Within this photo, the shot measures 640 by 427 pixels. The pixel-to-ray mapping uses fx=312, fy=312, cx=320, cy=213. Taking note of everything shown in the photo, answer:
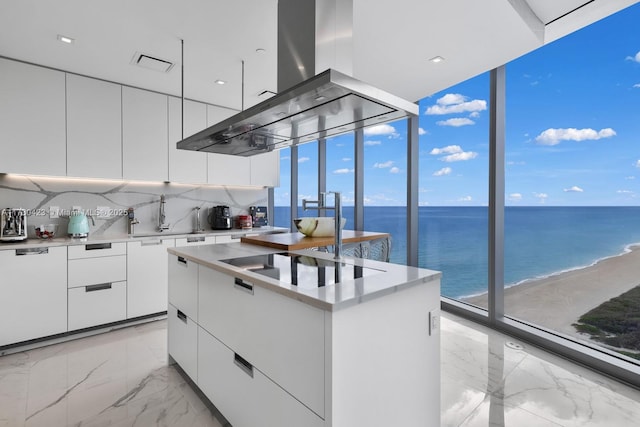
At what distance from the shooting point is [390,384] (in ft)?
4.17

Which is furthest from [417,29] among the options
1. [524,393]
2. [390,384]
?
[524,393]

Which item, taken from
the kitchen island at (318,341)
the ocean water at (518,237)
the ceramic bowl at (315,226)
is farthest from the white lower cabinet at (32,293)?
the ocean water at (518,237)

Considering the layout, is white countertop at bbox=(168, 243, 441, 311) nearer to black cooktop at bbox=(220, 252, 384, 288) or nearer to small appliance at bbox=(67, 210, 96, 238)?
black cooktop at bbox=(220, 252, 384, 288)

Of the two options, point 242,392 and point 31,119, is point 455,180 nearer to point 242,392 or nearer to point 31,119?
point 242,392

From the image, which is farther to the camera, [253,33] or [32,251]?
[32,251]

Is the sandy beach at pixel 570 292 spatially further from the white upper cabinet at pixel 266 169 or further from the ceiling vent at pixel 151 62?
the ceiling vent at pixel 151 62

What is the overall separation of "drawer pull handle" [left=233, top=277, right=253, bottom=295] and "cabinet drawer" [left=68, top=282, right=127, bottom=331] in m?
2.24

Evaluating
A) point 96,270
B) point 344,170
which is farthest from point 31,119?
point 344,170

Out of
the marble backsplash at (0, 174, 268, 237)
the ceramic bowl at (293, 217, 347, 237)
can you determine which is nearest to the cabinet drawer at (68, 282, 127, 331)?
the marble backsplash at (0, 174, 268, 237)

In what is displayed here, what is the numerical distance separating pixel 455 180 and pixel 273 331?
14.2 feet

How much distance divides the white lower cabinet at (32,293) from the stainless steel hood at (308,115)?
5.16 ft

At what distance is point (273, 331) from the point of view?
134cm

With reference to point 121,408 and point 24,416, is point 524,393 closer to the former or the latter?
point 121,408

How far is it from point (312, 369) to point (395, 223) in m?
3.97
